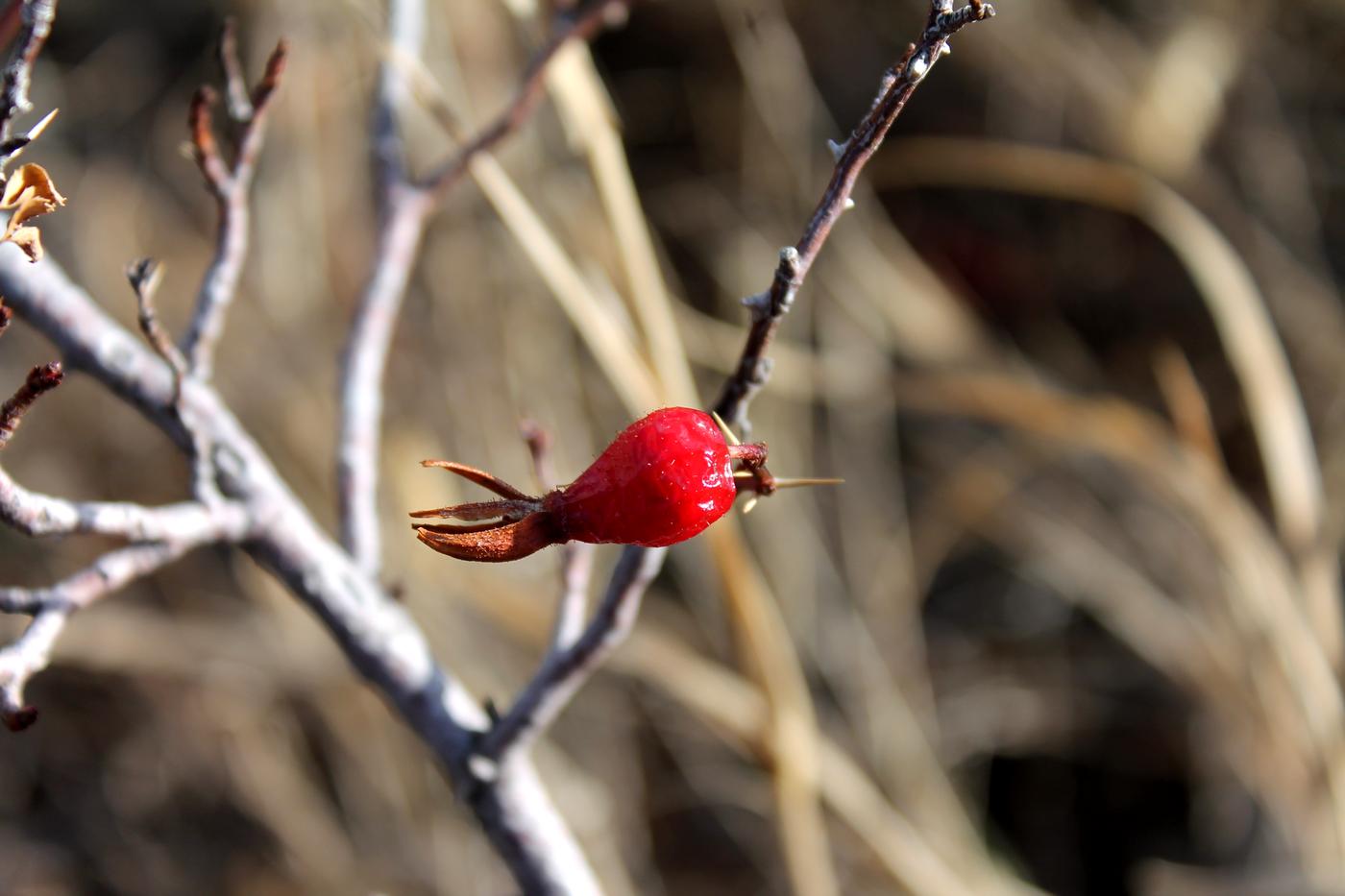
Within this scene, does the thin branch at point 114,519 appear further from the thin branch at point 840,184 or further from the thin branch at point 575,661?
the thin branch at point 840,184

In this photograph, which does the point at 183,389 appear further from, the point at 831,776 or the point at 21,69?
the point at 831,776

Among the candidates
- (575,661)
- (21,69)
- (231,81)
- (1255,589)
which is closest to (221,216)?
(231,81)

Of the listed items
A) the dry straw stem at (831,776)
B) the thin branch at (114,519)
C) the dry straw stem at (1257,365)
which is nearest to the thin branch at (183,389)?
the thin branch at (114,519)

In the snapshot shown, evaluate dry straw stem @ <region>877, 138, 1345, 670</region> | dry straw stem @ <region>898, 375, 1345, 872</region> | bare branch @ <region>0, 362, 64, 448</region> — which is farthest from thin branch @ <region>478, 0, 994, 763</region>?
dry straw stem @ <region>877, 138, 1345, 670</region>

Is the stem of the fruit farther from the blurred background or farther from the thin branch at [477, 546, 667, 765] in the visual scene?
the blurred background

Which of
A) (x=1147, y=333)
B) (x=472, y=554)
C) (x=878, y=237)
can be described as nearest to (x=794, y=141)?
(x=878, y=237)

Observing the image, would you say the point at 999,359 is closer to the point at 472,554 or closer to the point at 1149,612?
the point at 1149,612
